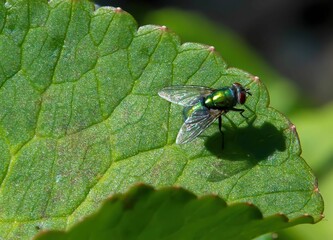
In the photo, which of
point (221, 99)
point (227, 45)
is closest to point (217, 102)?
point (221, 99)

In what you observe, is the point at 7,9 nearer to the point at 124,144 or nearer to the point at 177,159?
the point at 124,144

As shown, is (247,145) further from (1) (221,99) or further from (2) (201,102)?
(2) (201,102)

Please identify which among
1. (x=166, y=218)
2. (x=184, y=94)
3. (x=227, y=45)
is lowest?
(x=227, y=45)

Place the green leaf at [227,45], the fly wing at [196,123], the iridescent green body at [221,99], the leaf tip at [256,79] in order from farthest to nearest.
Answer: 1. the green leaf at [227,45]
2. the iridescent green body at [221,99]
3. the leaf tip at [256,79]
4. the fly wing at [196,123]

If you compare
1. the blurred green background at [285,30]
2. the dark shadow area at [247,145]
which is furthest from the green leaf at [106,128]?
the blurred green background at [285,30]

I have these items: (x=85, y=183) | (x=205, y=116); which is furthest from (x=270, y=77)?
(x=85, y=183)

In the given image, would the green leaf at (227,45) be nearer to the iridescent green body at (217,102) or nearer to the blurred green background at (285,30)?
the blurred green background at (285,30)

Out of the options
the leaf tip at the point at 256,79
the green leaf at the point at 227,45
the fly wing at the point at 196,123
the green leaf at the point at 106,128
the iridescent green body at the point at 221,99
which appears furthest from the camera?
the green leaf at the point at 227,45

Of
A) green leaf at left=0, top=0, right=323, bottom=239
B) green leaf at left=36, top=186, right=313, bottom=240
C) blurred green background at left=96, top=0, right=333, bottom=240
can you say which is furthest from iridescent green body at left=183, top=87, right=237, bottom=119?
blurred green background at left=96, top=0, right=333, bottom=240
